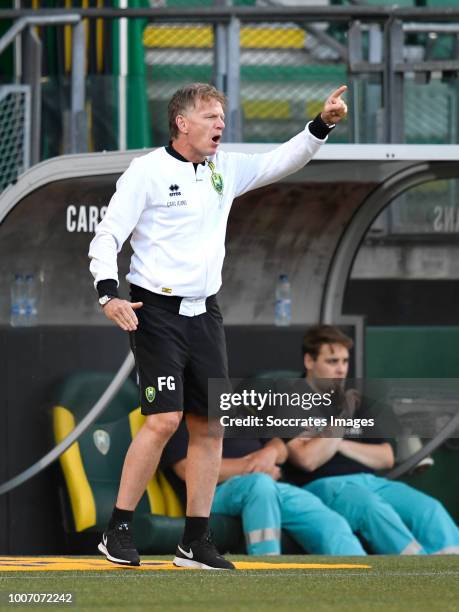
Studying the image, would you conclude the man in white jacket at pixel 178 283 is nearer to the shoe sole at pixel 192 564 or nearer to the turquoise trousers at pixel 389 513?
the shoe sole at pixel 192 564

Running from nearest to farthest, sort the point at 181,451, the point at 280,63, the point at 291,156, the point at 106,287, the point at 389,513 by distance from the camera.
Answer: the point at 106,287
the point at 291,156
the point at 389,513
the point at 181,451
the point at 280,63

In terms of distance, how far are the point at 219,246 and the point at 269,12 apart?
2.99m

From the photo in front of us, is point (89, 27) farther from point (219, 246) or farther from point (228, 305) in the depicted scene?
point (219, 246)

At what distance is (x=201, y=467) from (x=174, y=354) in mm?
438

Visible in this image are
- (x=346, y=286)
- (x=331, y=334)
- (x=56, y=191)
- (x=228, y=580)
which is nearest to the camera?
(x=228, y=580)

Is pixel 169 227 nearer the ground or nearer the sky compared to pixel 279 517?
nearer the sky

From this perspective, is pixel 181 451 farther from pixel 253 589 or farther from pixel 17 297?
pixel 253 589

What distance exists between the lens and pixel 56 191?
26.4ft

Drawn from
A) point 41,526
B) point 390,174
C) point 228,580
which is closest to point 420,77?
point 390,174

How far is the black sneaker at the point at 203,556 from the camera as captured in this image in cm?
605

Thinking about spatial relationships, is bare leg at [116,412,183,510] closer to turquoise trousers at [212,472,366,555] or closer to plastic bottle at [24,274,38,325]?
turquoise trousers at [212,472,366,555]
